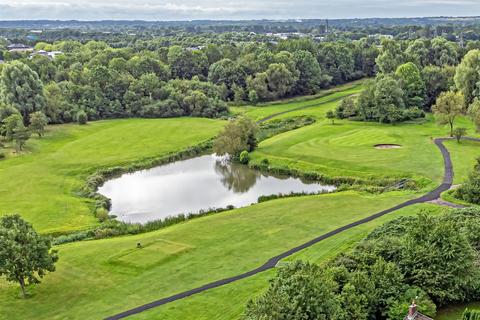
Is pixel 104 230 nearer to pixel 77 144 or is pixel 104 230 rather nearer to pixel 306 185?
pixel 306 185

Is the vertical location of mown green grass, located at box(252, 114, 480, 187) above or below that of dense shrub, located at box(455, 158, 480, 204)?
below

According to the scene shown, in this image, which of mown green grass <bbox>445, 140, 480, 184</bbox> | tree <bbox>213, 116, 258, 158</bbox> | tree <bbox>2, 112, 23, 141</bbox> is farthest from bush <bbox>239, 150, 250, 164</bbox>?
tree <bbox>2, 112, 23, 141</bbox>

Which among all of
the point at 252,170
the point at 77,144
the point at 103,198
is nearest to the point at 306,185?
the point at 252,170

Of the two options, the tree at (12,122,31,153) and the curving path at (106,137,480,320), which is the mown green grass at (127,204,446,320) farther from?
the tree at (12,122,31,153)

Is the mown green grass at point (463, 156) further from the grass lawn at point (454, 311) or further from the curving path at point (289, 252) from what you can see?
the grass lawn at point (454, 311)

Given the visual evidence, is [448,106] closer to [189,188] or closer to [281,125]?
[281,125]

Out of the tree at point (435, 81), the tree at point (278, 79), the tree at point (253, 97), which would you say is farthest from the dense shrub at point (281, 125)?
the tree at point (435, 81)
